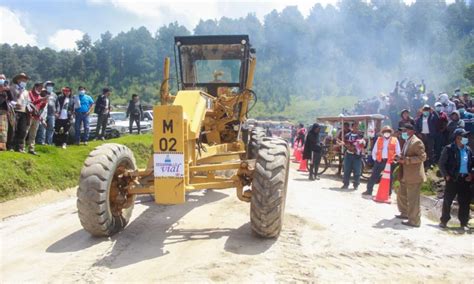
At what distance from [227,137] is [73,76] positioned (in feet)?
238

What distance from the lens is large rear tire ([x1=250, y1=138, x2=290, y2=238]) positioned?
19.6 feet

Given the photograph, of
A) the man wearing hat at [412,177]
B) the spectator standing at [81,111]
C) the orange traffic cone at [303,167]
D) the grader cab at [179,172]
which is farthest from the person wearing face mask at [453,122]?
the spectator standing at [81,111]

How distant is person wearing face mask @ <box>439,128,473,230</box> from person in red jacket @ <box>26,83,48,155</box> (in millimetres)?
8797

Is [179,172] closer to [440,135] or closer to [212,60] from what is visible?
[212,60]

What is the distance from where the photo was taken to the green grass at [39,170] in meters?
8.97

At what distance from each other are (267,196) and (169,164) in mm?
1360

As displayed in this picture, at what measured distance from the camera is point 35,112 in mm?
10648

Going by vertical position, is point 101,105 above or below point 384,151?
above

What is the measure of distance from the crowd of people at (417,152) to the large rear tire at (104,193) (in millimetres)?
4878

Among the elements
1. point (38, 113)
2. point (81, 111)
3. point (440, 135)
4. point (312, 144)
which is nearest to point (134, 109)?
point (81, 111)

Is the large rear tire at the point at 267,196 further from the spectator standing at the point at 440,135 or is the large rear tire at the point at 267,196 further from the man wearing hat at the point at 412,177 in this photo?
the spectator standing at the point at 440,135

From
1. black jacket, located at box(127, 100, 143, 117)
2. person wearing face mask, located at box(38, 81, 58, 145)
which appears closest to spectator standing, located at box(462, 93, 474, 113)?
black jacket, located at box(127, 100, 143, 117)

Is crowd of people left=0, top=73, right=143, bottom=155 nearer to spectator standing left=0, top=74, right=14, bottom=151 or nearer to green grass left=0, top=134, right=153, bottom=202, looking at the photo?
spectator standing left=0, top=74, right=14, bottom=151

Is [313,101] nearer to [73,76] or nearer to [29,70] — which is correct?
[73,76]
